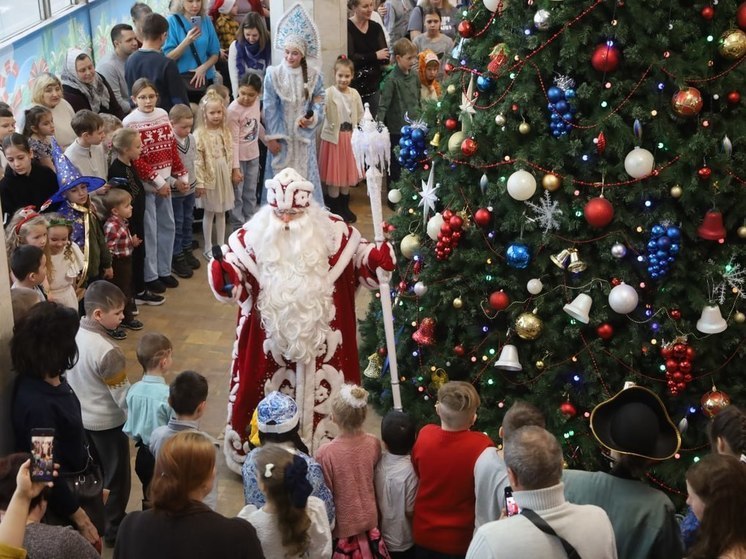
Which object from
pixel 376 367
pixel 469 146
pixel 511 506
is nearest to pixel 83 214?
pixel 376 367

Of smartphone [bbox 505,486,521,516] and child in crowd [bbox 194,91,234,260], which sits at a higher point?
child in crowd [bbox 194,91,234,260]

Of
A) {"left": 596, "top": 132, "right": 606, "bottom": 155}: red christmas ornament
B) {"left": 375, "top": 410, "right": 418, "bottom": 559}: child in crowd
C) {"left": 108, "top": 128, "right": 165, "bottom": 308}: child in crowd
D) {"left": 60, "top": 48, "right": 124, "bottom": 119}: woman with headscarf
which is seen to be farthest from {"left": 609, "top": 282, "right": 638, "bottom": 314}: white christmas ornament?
{"left": 60, "top": 48, "right": 124, "bottom": 119}: woman with headscarf

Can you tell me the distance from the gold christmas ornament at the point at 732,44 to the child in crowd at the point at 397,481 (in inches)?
96.2

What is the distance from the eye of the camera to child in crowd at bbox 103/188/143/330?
22.7 ft

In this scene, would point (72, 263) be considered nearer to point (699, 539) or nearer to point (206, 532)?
point (206, 532)

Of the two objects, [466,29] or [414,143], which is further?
[414,143]

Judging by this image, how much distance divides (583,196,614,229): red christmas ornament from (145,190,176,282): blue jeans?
12.5ft

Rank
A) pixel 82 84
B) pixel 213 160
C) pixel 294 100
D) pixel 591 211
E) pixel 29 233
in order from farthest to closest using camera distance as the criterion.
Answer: pixel 294 100 < pixel 213 160 < pixel 82 84 < pixel 29 233 < pixel 591 211

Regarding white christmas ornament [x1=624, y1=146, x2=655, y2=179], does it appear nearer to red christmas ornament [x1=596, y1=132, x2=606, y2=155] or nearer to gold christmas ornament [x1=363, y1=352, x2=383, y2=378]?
red christmas ornament [x1=596, y1=132, x2=606, y2=155]

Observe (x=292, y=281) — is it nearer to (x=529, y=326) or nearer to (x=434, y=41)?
(x=529, y=326)

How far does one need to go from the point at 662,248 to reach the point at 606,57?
3.30 feet

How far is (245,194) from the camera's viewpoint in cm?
941

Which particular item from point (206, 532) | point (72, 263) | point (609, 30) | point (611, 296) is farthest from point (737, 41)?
point (72, 263)

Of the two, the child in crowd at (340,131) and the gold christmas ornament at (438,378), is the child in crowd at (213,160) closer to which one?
the child in crowd at (340,131)
